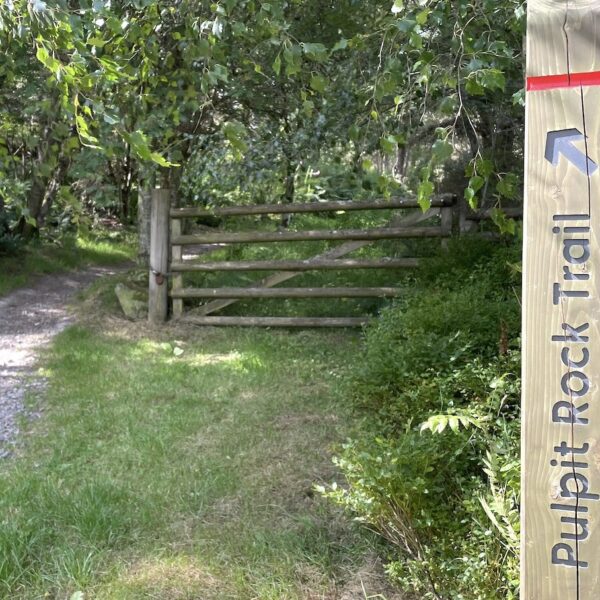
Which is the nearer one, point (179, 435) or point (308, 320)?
point (179, 435)

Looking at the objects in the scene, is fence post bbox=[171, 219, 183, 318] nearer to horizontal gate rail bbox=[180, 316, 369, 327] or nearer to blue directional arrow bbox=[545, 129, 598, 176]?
horizontal gate rail bbox=[180, 316, 369, 327]

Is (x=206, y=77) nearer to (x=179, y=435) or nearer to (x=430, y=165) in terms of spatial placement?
(x=430, y=165)

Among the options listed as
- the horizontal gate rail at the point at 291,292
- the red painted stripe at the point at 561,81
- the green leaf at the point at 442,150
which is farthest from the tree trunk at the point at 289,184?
the red painted stripe at the point at 561,81

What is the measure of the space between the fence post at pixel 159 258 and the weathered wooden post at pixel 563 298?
20.6ft

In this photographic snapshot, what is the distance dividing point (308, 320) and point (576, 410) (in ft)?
18.8

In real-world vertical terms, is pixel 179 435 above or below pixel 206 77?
below

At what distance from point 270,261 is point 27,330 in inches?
121

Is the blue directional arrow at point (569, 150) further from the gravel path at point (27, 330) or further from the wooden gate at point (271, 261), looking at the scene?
the wooden gate at point (271, 261)

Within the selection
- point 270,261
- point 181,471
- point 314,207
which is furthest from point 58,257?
point 181,471

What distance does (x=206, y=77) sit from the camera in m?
3.32

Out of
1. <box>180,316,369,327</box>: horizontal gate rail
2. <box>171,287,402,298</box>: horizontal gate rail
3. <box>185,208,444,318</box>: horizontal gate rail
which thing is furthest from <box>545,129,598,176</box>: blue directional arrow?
<box>185,208,444,318</box>: horizontal gate rail

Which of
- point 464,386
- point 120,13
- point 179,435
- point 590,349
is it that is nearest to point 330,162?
point 120,13

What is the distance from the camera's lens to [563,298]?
5.17ft

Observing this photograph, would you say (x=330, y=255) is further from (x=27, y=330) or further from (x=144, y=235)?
(x=27, y=330)
